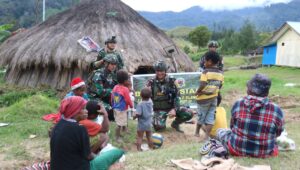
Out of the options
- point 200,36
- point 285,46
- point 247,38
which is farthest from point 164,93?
point 200,36

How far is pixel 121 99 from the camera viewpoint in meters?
6.25

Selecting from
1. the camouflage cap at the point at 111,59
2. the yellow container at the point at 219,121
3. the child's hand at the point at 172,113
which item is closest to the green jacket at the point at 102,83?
the camouflage cap at the point at 111,59

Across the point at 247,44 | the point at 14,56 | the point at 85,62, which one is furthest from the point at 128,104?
the point at 247,44

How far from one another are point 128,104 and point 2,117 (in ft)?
11.5

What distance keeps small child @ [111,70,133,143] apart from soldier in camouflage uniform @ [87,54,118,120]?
56 cm

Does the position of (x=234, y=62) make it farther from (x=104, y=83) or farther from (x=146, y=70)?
(x=104, y=83)

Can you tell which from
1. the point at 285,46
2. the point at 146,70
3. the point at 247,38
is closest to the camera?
the point at 146,70

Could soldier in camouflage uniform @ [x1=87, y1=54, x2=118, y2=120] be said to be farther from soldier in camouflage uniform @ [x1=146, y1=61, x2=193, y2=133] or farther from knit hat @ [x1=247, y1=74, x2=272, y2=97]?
knit hat @ [x1=247, y1=74, x2=272, y2=97]

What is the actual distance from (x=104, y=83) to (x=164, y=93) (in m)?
1.21

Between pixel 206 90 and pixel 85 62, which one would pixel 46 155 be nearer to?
pixel 206 90

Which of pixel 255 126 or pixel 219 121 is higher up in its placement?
pixel 255 126

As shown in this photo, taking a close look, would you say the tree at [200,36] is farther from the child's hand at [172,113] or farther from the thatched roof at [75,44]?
the child's hand at [172,113]

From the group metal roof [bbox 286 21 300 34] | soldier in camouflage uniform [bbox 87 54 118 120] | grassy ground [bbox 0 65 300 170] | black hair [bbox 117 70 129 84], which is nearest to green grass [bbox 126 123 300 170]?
grassy ground [bbox 0 65 300 170]

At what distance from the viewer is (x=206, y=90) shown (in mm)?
6105
